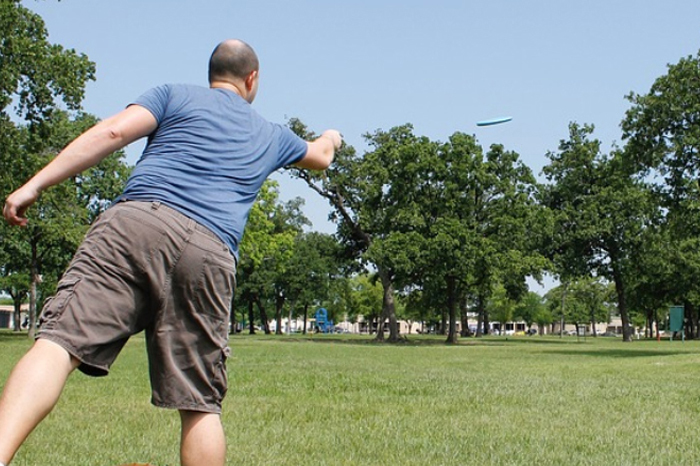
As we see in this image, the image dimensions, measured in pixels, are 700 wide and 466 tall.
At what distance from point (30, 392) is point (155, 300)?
607 millimetres

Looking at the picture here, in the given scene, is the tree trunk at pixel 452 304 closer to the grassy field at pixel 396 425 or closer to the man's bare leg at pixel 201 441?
the grassy field at pixel 396 425

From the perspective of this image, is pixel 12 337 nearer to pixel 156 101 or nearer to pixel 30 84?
pixel 30 84

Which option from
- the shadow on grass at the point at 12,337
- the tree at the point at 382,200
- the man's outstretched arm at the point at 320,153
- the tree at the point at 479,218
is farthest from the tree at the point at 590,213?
the man's outstretched arm at the point at 320,153

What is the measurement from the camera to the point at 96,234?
3248 mm

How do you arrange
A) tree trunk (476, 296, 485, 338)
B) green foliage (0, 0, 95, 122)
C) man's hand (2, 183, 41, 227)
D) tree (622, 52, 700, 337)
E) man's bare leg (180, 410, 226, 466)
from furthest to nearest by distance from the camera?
1. tree trunk (476, 296, 485, 338)
2. tree (622, 52, 700, 337)
3. green foliage (0, 0, 95, 122)
4. man's bare leg (180, 410, 226, 466)
5. man's hand (2, 183, 41, 227)

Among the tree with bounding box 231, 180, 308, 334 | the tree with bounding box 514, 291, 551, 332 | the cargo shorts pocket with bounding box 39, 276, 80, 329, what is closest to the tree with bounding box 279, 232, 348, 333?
the tree with bounding box 231, 180, 308, 334

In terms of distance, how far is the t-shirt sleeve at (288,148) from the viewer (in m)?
3.90

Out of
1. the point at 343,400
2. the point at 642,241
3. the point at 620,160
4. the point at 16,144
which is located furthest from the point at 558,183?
the point at 343,400

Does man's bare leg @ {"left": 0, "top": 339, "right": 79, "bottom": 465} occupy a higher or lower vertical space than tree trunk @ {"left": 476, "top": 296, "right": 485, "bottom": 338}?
lower

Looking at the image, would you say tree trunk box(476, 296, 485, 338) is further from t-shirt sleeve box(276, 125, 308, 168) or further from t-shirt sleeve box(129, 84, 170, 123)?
t-shirt sleeve box(129, 84, 170, 123)

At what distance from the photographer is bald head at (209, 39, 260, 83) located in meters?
3.77

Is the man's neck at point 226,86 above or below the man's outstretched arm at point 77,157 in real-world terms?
above

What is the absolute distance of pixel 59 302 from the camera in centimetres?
313

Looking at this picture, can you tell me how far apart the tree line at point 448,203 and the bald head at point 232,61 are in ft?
75.6
